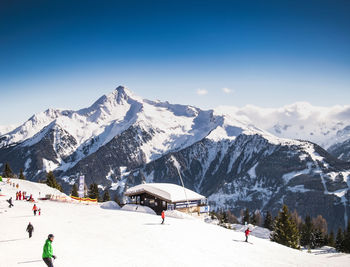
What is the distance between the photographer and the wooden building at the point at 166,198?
5534 centimetres

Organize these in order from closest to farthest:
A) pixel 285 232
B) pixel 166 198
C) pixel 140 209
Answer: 1. pixel 140 209
2. pixel 166 198
3. pixel 285 232

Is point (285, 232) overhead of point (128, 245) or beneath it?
beneath

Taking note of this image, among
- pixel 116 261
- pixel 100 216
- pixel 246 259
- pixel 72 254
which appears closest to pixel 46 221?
pixel 100 216

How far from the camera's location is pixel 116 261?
22.7 metres

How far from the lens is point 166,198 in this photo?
55125 mm

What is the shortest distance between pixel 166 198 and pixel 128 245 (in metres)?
27.7

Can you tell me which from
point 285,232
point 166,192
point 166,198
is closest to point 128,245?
point 166,198

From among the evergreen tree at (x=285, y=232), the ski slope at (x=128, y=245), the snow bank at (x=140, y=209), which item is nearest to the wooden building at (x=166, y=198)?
the snow bank at (x=140, y=209)

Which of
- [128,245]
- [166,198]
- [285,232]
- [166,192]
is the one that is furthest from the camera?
[285,232]

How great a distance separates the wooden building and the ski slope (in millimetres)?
14101

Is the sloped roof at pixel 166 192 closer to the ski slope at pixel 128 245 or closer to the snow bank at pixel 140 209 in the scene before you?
the snow bank at pixel 140 209

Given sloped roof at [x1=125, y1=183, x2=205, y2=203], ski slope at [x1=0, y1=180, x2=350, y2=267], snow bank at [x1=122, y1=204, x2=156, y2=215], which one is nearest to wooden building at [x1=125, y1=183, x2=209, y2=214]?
sloped roof at [x1=125, y1=183, x2=205, y2=203]

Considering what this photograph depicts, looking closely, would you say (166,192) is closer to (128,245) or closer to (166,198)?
(166,198)

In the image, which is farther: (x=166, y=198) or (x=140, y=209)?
(x=166, y=198)
